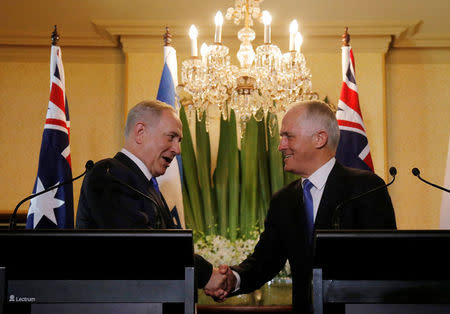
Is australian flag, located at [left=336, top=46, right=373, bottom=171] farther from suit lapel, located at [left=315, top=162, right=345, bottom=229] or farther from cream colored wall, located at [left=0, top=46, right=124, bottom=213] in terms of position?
cream colored wall, located at [left=0, top=46, right=124, bottom=213]

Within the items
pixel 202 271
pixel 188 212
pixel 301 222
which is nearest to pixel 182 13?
pixel 188 212

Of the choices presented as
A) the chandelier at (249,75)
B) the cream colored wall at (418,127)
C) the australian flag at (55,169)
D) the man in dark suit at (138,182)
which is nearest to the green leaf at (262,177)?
the chandelier at (249,75)

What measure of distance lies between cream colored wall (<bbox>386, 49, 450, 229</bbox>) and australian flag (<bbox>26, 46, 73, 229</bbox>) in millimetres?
2741

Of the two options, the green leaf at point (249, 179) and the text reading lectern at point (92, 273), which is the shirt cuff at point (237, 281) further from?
the green leaf at point (249, 179)

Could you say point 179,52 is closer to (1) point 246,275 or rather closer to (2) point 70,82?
(2) point 70,82

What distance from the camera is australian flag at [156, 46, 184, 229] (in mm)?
3668

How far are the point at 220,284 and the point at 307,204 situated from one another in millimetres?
504

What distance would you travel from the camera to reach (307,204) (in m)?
2.38

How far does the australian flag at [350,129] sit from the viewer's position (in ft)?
12.3

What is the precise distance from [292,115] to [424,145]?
2.77 m

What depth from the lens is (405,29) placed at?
468 centimetres

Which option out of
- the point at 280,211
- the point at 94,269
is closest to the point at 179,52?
the point at 280,211

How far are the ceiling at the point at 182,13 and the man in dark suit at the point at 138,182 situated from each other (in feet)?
6.95

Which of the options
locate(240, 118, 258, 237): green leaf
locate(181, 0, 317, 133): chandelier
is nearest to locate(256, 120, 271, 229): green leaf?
locate(240, 118, 258, 237): green leaf
